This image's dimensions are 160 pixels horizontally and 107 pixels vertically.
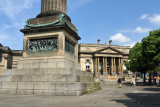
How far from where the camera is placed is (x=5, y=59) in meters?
54.1

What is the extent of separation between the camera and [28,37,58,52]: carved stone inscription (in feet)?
40.6

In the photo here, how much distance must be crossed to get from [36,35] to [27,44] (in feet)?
3.79

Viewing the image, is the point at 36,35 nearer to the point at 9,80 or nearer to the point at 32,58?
the point at 32,58

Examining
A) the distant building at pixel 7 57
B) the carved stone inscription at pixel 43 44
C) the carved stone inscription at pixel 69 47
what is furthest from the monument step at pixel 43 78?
the distant building at pixel 7 57

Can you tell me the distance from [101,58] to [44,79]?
64.4 m

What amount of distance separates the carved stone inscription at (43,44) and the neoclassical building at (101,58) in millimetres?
57164

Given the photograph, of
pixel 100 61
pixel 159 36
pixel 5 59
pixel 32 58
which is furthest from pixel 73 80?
pixel 100 61

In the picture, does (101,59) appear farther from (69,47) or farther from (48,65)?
(48,65)

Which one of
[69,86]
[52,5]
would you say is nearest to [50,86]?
[69,86]

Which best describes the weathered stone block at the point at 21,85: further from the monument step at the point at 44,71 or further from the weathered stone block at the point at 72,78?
the weathered stone block at the point at 72,78

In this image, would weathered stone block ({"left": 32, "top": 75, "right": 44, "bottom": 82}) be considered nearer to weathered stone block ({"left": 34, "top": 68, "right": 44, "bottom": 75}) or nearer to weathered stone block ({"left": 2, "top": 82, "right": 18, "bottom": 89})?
Result: weathered stone block ({"left": 34, "top": 68, "right": 44, "bottom": 75})

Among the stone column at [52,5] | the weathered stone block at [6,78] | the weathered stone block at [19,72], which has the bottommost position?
the weathered stone block at [6,78]

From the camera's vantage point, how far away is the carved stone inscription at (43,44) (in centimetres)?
1238

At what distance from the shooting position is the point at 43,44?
12.8 meters
